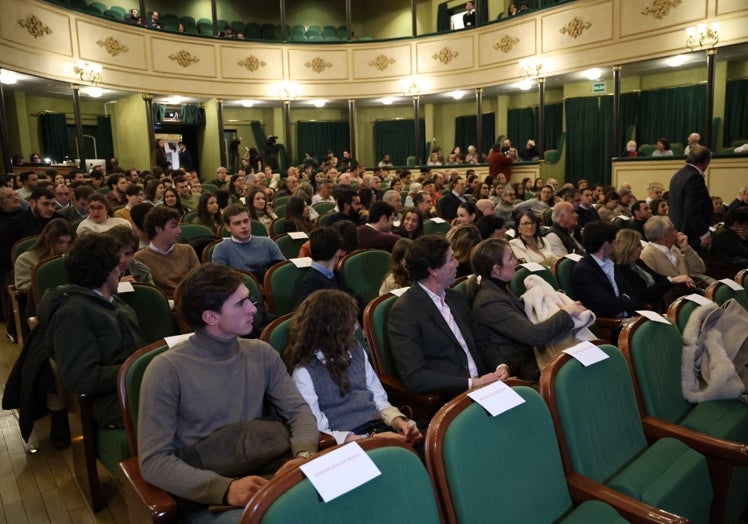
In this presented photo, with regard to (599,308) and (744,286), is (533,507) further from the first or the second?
(744,286)

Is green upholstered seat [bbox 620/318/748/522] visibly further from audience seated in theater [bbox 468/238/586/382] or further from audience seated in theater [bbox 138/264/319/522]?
audience seated in theater [bbox 138/264/319/522]

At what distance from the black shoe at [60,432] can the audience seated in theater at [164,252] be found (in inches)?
34.0

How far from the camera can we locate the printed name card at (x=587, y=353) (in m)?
1.68

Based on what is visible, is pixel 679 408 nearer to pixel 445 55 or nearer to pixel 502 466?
pixel 502 466

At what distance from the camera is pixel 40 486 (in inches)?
91.8

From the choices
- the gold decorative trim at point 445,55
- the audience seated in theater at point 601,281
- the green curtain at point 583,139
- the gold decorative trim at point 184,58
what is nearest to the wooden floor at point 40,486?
the audience seated in theater at point 601,281

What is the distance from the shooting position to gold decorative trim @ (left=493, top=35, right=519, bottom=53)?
1156cm

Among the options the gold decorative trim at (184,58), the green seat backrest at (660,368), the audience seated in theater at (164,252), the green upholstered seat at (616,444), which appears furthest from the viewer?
the gold decorative trim at (184,58)

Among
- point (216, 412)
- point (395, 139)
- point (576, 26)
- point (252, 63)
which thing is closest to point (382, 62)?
point (395, 139)

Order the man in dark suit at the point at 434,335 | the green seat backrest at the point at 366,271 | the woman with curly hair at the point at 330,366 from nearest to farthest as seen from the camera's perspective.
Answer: the woman with curly hair at the point at 330,366
the man in dark suit at the point at 434,335
the green seat backrest at the point at 366,271

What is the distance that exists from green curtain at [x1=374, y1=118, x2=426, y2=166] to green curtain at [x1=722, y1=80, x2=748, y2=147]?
7.25 meters

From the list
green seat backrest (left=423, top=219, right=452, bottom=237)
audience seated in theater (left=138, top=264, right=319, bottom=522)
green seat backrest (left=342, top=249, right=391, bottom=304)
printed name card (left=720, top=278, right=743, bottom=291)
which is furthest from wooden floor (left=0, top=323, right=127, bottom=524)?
green seat backrest (left=423, top=219, right=452, bottom=237)

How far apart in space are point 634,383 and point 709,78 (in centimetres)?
914

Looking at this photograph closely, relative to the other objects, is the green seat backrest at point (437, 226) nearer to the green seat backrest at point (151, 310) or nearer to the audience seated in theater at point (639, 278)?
the audience seated in theater at point (639, 278)
